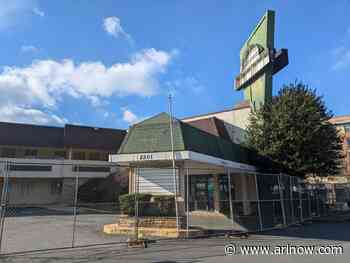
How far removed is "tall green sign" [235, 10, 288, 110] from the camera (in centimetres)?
2862

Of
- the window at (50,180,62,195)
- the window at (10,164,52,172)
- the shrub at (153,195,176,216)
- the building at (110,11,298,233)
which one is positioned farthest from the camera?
the window at (50,180,62,195)

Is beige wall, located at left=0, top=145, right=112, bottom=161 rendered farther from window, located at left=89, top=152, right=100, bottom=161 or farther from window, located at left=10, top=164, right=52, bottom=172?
window, located at left=10, top=164, right=52, bottom=172

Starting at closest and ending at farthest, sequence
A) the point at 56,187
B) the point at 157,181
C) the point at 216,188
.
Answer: the point at 157,181, the point at 216,188, the point at 56,187

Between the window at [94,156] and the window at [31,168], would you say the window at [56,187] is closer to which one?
the window at [31,168]

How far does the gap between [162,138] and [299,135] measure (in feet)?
34.4

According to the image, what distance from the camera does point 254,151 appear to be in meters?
24.9

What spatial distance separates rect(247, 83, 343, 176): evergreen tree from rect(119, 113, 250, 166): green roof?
5670 mm

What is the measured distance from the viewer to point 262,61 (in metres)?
29.2

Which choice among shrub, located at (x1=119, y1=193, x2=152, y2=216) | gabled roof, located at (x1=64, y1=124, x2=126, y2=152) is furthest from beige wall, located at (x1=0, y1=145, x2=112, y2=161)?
shrub, located at (x1=119, y1=193, x2=152, y2=216)

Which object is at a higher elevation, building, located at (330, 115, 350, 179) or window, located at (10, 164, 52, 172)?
building, located at (330, 115, 350, 179)

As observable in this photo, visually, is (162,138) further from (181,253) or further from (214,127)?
(214,127)

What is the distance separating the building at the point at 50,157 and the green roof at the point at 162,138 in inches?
1081

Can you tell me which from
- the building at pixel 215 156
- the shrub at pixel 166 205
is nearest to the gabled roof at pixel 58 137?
the building at pixel 215 156

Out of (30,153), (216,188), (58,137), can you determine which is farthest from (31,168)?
(216,188)
